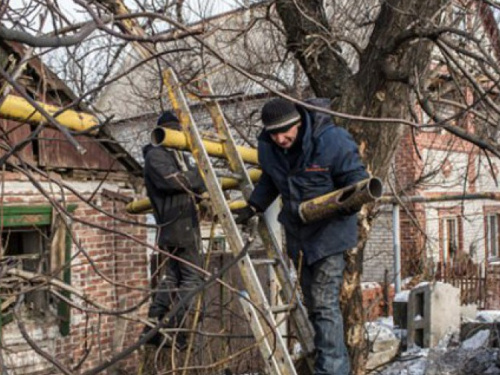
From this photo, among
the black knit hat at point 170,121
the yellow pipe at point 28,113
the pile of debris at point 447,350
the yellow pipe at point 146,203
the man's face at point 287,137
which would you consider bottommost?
the pile of debris at point 447,350

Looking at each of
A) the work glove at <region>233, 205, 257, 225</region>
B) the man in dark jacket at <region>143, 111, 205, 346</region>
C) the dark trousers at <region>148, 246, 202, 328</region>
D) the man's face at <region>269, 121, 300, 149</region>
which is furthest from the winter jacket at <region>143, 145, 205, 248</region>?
the man's face at <region>269, 121, 300, 149</region>

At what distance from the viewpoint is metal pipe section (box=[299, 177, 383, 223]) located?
358 centimetres

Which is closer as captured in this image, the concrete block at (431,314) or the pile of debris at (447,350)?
the pile of debris at (447,350)

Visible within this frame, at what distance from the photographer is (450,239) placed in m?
16.7

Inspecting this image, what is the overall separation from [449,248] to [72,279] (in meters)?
11.3

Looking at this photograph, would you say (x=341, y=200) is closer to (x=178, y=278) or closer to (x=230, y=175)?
(x=230, y=175)

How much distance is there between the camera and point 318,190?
4.04 meters

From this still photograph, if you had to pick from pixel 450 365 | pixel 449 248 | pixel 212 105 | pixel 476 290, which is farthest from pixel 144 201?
pixel 449 248

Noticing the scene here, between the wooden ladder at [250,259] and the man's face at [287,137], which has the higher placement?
the man's face at [287,137]

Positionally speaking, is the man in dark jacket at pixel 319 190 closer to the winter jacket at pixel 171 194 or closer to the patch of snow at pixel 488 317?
the winter jacket at pixel 171 194

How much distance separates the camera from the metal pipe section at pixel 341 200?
3576 millimetres

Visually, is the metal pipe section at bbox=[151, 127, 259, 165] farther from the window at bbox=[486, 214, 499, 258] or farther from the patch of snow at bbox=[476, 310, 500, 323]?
Result: the window at bbox=[486, 214, 499, 258]

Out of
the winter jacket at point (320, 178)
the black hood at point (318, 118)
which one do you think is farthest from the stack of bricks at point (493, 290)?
the black hood at point (318, 118)

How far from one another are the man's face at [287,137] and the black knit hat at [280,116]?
4 centimetres
